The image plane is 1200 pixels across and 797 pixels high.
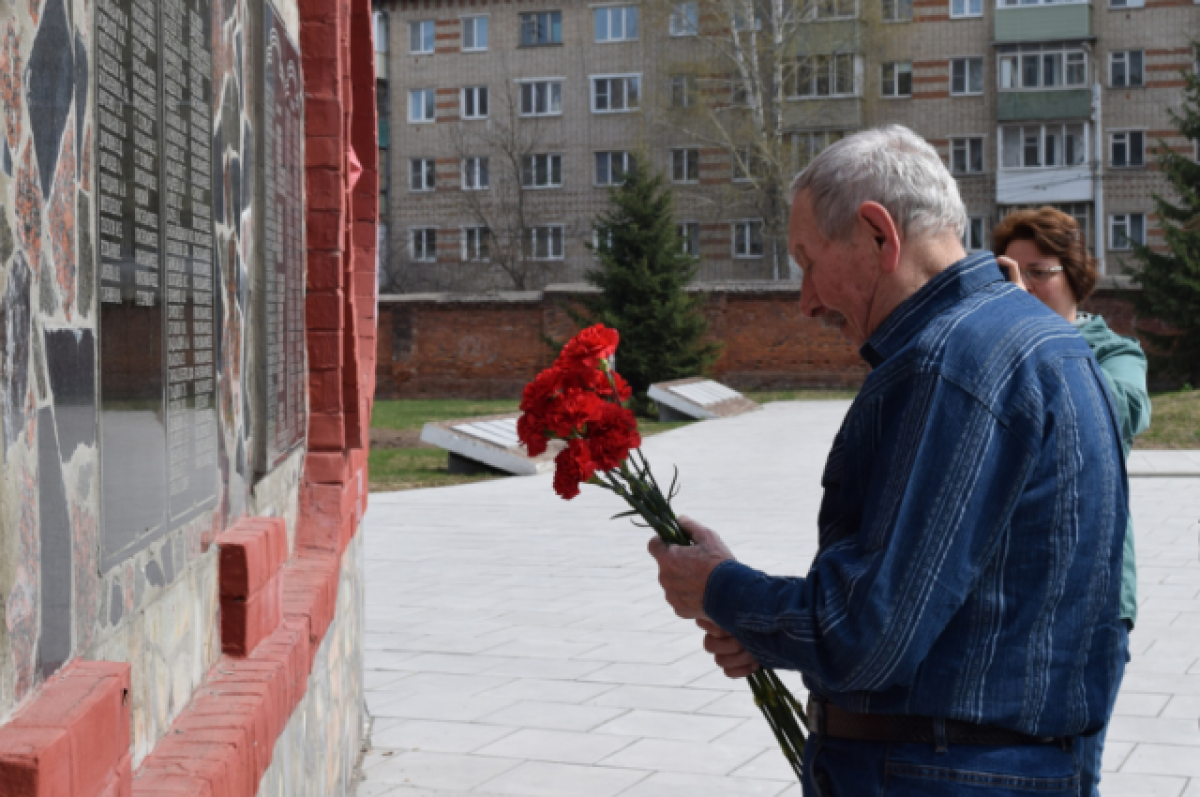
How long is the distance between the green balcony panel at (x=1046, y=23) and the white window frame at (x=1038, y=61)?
11.4 inches

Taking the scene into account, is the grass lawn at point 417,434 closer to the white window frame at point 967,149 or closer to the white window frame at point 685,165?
the white window frame at point 685,165

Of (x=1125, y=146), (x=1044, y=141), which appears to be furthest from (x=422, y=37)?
(x=1125, y=146)

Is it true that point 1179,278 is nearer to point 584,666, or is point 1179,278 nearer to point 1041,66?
point 1041,66

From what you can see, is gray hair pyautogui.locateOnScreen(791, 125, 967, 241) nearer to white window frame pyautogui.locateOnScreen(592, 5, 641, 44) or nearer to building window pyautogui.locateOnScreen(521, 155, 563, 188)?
white window frame pyautogui.locateOnScreen(592, 5, 641, 44)

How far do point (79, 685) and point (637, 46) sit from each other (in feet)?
157

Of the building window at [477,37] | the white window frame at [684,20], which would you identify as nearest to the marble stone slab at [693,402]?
the white window frame at [684,20]

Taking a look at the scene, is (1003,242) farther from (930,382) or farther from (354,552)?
(930,382)

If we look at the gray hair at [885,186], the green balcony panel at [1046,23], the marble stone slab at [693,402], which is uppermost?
the green balcony panel at [1046,23]

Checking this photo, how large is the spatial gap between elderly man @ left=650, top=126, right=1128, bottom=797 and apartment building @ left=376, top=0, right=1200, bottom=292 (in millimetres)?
39768

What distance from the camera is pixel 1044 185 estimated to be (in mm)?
45312

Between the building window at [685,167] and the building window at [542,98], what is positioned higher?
the building window at [542,98]

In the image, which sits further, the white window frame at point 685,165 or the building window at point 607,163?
the building window at point 607,163

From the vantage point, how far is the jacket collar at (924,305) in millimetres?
2209

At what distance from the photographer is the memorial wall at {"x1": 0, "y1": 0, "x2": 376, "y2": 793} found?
1.74 metres
